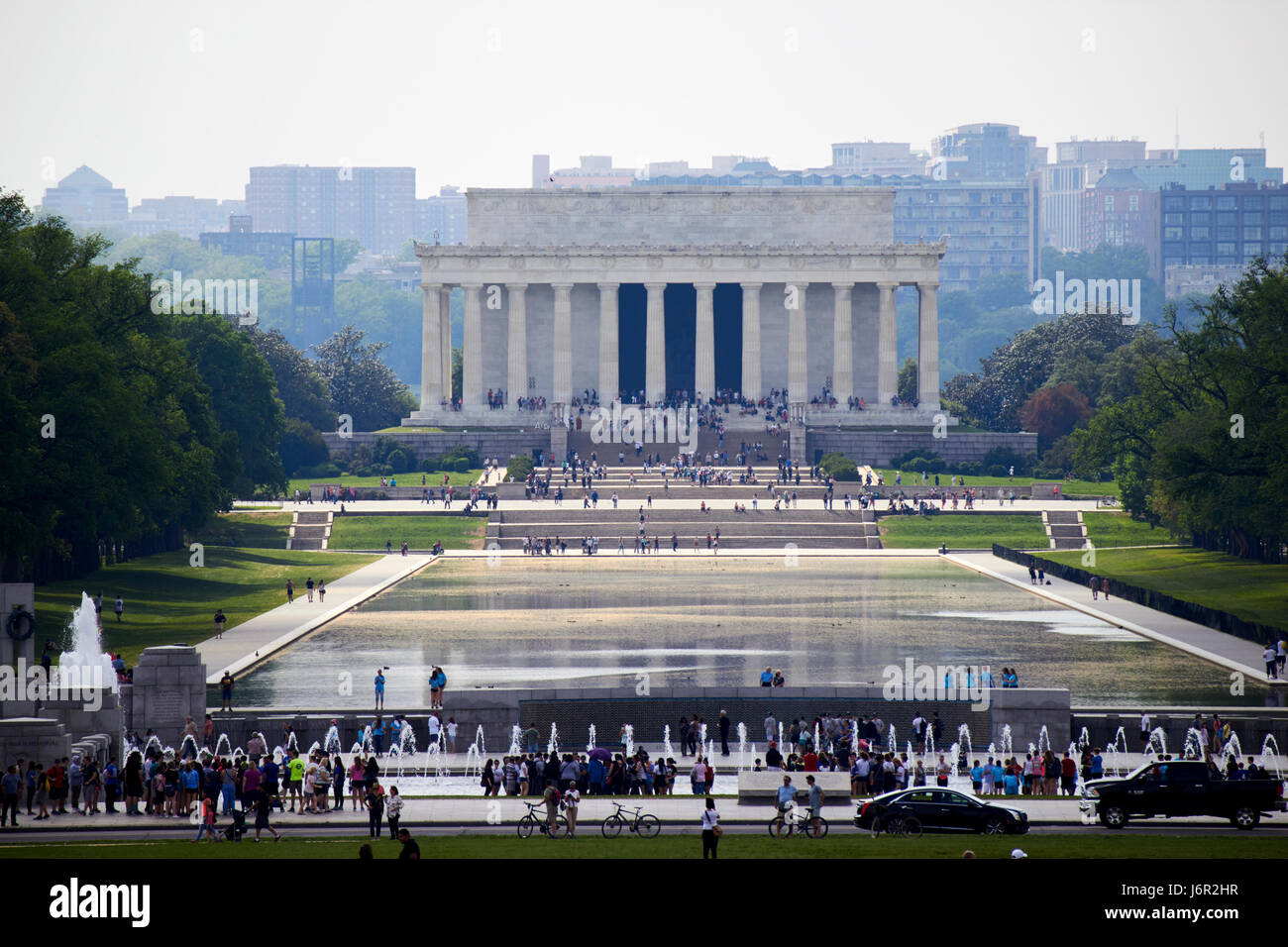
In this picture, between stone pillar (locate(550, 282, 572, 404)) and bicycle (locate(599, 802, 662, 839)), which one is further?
stone pillar (locate(550, 282, 572, 404))

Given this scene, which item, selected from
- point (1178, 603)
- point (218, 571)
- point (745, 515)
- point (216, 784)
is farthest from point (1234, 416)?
point (216, 784)

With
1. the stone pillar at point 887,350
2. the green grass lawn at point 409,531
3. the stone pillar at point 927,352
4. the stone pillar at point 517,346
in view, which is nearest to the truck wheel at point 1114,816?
the green grass lawn at point 409,531

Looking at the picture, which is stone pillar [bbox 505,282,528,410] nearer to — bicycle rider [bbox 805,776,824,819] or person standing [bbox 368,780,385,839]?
person standing [bbox 368,780,385,839]

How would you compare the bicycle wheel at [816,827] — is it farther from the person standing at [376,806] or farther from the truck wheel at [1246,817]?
the person standing at [376,806]

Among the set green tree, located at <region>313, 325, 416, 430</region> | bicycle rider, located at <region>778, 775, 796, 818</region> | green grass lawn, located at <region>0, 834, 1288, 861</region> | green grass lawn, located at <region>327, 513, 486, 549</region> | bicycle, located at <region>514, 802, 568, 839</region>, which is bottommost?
bicycle, located at <region>514, 802, 568, 839</region>

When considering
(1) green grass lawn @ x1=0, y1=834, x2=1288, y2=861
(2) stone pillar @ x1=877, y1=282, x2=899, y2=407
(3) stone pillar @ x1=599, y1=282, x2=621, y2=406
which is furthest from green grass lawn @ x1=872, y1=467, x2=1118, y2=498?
(1) green grass lawn @ x1=0, y1=834, x2=1288, y2=861

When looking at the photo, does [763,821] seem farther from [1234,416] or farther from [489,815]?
[1234,416]
